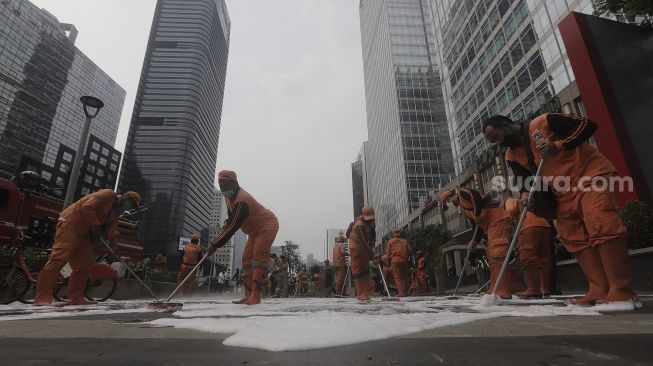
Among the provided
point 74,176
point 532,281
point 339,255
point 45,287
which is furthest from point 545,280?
point 74,176

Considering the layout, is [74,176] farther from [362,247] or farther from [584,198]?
[584,198]

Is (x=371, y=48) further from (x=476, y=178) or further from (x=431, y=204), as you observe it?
(x=476, y=178)

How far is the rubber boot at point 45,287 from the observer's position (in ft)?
15.6

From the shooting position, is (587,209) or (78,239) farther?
(78,239)

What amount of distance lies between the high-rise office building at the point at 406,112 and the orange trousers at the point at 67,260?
2110 inches

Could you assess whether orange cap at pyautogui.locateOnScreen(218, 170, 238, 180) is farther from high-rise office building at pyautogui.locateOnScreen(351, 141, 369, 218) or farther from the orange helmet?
high-rise office building at pyautogui.locateOnScreen(351, 141, 369, 218)

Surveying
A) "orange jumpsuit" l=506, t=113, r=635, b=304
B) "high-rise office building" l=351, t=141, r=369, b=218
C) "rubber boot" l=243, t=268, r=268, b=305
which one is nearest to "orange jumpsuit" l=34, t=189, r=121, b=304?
"rubber boot" l=243, t=268, r=268, b=305

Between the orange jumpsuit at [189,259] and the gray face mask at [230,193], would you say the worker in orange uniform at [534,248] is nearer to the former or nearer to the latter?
the gray face mask at [230,193]

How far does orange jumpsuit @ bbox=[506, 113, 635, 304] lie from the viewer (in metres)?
2.73

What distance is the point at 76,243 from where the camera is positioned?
5125 millimetres

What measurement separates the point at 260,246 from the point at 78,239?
276 centimetres

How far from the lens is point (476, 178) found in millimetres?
35375

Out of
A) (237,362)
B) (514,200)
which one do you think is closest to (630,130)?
(514,200)
